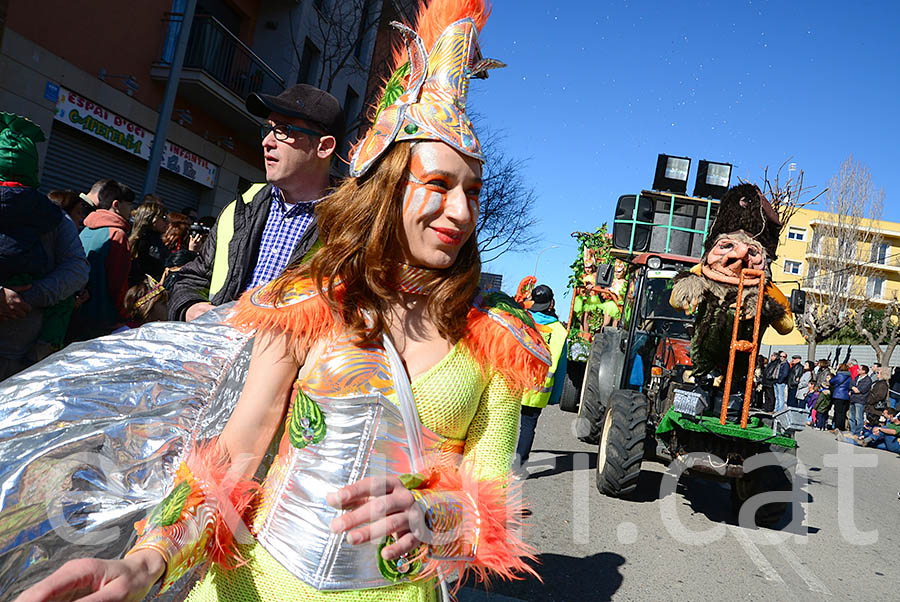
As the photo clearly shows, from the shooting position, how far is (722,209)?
5949 mm

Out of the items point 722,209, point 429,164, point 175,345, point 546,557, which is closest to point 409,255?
point 429,164

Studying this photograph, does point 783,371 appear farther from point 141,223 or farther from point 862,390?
point 141,223

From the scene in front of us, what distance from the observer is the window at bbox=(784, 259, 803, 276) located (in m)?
55.2

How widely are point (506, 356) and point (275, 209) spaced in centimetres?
146

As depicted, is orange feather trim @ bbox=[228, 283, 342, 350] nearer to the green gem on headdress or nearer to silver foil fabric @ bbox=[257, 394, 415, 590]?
silver foil fabric @ bbox=[257, 394, 415, 590]

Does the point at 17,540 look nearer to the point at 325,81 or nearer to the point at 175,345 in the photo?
the point at 175,345

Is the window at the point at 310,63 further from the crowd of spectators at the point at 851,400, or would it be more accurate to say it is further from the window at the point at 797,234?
the window at the point at 797,234

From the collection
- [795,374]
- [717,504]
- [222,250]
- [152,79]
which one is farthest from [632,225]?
[795,374]

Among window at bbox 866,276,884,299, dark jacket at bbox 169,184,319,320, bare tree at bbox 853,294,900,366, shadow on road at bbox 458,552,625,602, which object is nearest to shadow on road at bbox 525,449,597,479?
shadow on road at bbox 458,552,625,602

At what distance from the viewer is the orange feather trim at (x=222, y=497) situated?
1342mm

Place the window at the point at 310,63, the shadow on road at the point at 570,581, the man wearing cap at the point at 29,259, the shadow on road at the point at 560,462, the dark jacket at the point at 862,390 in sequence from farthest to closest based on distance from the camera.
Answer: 1. the window at the point at 310,63
2. the dark jacket at the point at 862,390
3. the shadow on road at the point at 560,462
4. the shadow on road at the point at 570,581
5. the man wearing cap at the point at 29,259

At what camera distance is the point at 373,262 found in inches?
58.7

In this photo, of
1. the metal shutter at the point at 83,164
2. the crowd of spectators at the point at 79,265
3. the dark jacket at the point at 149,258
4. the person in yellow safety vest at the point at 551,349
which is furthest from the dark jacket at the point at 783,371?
the dark jacket at the point at 149,258

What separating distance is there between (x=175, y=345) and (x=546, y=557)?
11.8ft
